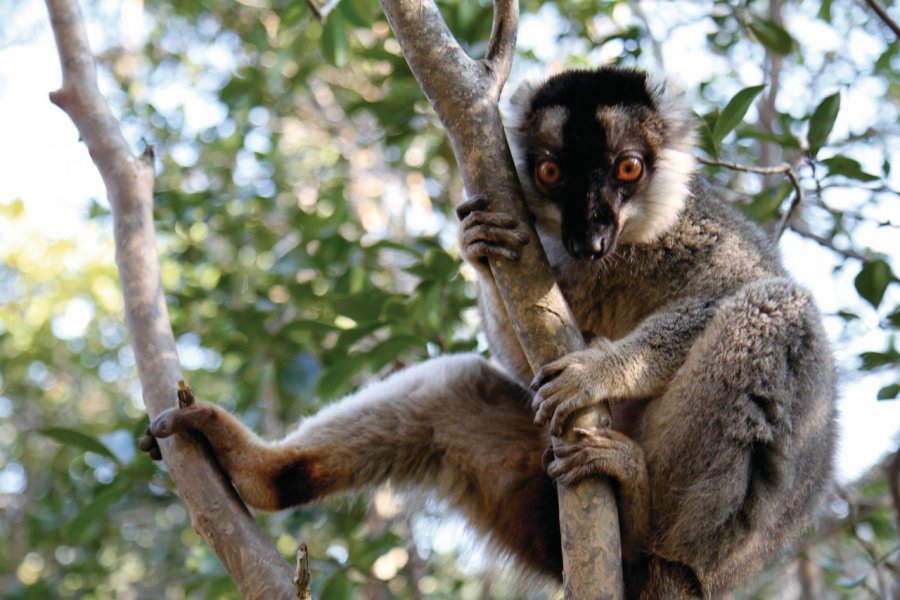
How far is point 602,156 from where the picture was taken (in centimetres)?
461

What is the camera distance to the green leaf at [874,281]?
17.2 ft

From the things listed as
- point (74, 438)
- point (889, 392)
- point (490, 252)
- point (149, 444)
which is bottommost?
point (889, 392)

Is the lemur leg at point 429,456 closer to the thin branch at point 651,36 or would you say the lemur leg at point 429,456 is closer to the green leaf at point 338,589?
the green leaf at point 338,589

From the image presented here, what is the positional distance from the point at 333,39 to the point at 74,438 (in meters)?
3.16

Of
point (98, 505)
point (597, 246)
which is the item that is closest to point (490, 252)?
point (597, 246)

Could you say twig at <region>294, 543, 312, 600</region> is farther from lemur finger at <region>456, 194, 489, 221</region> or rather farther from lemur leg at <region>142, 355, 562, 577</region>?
lemur leg at <region>142, 355, 562, 577</region>

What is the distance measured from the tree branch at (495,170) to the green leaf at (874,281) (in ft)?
8.05

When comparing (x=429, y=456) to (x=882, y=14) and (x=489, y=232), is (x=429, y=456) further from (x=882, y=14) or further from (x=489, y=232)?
(x=882, y=14)

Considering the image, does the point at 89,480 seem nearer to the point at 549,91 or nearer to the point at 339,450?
the point at 339,450

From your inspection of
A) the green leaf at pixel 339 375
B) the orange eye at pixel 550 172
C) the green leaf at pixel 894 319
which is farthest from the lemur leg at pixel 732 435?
the green leaf at pixel 339 375

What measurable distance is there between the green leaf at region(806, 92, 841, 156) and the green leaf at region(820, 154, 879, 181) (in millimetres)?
163

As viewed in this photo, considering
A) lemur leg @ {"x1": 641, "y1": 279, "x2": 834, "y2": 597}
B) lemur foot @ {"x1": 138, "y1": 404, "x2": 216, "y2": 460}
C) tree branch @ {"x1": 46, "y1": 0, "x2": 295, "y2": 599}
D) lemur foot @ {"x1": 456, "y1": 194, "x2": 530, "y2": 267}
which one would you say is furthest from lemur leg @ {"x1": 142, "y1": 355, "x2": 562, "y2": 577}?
lemur foot @ {"x1": 456, "y1": 194, "x2": 530, "y2": 267}

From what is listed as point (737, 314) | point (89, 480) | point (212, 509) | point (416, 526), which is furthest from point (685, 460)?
point (89, 480)

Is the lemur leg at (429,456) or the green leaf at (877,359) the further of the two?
the green leaf at (877,359)
